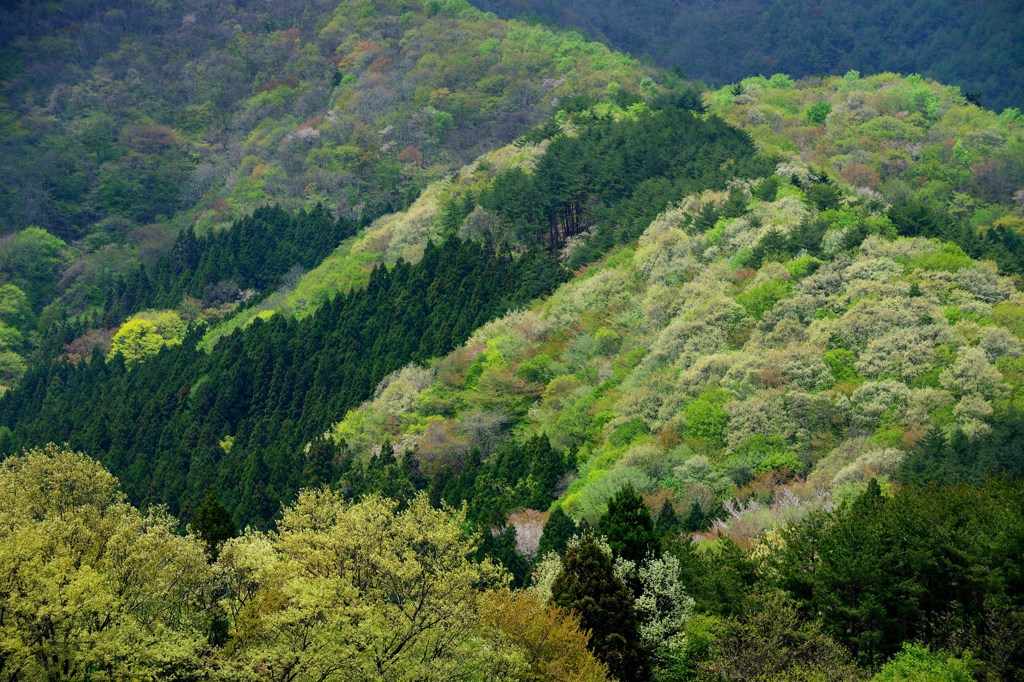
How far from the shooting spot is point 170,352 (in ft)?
489

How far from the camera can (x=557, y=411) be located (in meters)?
109

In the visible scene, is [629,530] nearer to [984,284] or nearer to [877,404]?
[877,404]

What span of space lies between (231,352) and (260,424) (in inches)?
480

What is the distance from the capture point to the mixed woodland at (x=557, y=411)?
2299 inches

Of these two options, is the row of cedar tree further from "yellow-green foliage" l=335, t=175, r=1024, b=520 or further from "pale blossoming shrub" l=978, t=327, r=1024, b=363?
"pale blossoming shrub" l=978, t=327, r=1024, b=363

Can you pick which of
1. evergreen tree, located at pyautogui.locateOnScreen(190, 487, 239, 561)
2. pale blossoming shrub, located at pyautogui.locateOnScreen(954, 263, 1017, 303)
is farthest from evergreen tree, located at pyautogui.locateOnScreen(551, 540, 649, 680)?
pale blossoming shrub, located at pyautogui.locateOnScreen(954, 263, 1017, 303)

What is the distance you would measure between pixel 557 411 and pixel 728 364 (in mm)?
13930

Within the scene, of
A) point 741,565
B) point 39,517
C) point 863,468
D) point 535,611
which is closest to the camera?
point 535,611

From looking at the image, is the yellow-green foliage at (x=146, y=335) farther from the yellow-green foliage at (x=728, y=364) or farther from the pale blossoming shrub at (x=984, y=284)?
the pale blossoming shrub at (x=984, y=284)

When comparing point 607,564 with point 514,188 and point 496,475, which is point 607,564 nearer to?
point 496,475

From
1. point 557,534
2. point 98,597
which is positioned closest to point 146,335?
Answer: point 557,534

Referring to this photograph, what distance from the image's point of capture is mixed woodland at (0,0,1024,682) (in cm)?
5841

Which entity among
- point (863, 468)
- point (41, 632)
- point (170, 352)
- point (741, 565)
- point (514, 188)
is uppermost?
point (41, 632)

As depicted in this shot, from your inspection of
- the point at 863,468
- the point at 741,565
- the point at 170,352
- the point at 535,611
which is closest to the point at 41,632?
the point at 535,611
